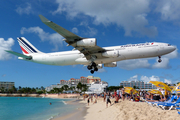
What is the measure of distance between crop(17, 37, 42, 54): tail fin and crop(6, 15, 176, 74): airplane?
3.92 ft

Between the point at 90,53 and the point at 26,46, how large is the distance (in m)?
15.4

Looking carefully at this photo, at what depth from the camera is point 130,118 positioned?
15.5 meters

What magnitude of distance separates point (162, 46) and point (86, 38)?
13.4 m

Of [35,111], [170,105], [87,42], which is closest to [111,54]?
[87,42]

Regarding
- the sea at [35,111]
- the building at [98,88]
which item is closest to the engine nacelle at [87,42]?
the sea at [35,111]

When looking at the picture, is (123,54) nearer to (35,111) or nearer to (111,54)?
(111,54)

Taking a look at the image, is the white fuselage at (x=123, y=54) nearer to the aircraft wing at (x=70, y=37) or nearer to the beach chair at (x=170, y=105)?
the aircraft wing at (x=70, y=37)

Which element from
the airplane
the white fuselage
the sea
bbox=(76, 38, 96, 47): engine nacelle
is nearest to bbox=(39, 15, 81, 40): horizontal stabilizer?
the airplane

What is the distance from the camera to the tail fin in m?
33.9

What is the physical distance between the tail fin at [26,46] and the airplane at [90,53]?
3.92 feet

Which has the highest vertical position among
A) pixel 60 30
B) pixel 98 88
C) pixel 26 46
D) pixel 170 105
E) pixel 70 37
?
pixel 26 46

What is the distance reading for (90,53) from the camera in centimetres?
2870

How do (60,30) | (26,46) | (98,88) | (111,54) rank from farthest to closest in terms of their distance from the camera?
(98,88)
(26,46)
(111,54)
(60,30)

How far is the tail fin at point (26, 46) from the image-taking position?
111ft
